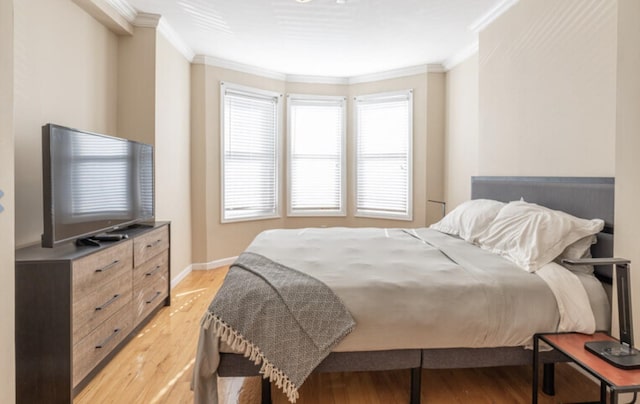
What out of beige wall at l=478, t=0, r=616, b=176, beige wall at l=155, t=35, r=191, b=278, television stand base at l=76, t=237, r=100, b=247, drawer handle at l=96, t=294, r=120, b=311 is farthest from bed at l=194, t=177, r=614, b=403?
beige wall at l=155, t=35, r=191, b=278

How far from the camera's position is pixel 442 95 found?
481 centimetres

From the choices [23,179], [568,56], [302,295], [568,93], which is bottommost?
[302,295]

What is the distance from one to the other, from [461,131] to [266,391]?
3738mm

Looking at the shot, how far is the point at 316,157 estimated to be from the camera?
5.39 meters

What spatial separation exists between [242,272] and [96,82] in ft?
7.64

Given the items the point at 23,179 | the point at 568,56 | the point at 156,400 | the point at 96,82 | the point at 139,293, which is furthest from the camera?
the point at 96,82

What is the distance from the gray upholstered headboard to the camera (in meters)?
2.04

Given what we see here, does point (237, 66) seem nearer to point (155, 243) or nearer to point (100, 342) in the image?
point (155, 243)

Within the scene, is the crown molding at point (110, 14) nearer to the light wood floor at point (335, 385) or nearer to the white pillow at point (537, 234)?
the light wood floor at point (335, 385)

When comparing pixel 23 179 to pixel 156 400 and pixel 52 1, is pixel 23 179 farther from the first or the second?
pixel 156 400

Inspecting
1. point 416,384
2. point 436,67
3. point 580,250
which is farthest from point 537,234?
point 436,67

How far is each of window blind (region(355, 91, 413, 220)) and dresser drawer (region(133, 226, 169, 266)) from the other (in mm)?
2913

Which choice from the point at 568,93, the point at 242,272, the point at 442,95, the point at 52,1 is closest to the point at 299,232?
the point at 242,272

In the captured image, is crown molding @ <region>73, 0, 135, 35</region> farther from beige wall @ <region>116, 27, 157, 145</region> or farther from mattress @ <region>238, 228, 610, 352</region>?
mattress @ <region>238, 228, 610, 352</region>
